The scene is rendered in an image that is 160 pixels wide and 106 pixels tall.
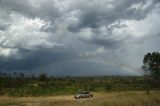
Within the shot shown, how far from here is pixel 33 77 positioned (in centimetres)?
16125

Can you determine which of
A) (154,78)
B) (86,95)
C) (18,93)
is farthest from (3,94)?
(154,78)

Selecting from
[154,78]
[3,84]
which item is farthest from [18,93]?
[154,78]

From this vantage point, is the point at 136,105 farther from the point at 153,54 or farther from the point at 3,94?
the point at 153,54

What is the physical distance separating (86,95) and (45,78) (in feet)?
214

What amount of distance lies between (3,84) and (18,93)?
95.2ft

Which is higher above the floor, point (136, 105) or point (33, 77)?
point (33, 77)

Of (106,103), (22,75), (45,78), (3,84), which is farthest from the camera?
(22,75)

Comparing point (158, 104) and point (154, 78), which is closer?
point (158, 104)

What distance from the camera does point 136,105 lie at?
148ft

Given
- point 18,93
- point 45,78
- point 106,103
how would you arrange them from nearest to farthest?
point 106,103 < point 18,93 < point 45,78

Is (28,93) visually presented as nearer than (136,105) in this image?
No

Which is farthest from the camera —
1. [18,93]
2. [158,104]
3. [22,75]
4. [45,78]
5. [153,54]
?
[22,75]

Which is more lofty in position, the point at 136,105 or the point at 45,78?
the point at 45,78

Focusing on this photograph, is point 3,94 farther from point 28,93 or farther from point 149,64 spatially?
point 149,64
